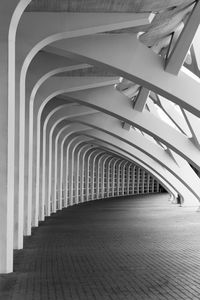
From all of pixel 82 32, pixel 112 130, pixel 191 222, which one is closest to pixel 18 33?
pixel 82 32

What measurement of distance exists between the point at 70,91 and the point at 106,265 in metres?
10.6

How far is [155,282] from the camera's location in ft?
31.2

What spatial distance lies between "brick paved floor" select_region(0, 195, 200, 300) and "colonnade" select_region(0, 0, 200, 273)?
2.73 feet

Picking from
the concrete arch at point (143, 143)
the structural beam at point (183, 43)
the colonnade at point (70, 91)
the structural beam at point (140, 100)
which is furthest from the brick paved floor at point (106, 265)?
the concrete arch at point (143, 143)

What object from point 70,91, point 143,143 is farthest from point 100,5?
point 143,143

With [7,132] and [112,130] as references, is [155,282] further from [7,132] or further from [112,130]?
[112,130]

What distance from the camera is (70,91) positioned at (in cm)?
2112

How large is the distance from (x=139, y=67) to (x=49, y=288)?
8.93m

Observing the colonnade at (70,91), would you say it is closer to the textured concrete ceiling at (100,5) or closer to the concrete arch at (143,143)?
the concrete arch at (143,143)

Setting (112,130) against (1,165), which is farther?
(112,130)

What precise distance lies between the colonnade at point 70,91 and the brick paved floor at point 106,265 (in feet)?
2.73

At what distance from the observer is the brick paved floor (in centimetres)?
874

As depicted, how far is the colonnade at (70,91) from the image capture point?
10477 mm

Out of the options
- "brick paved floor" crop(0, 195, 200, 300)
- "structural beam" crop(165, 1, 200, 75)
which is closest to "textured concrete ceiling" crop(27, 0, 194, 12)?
"structural beam" crop(165, 1, 200, 75)
